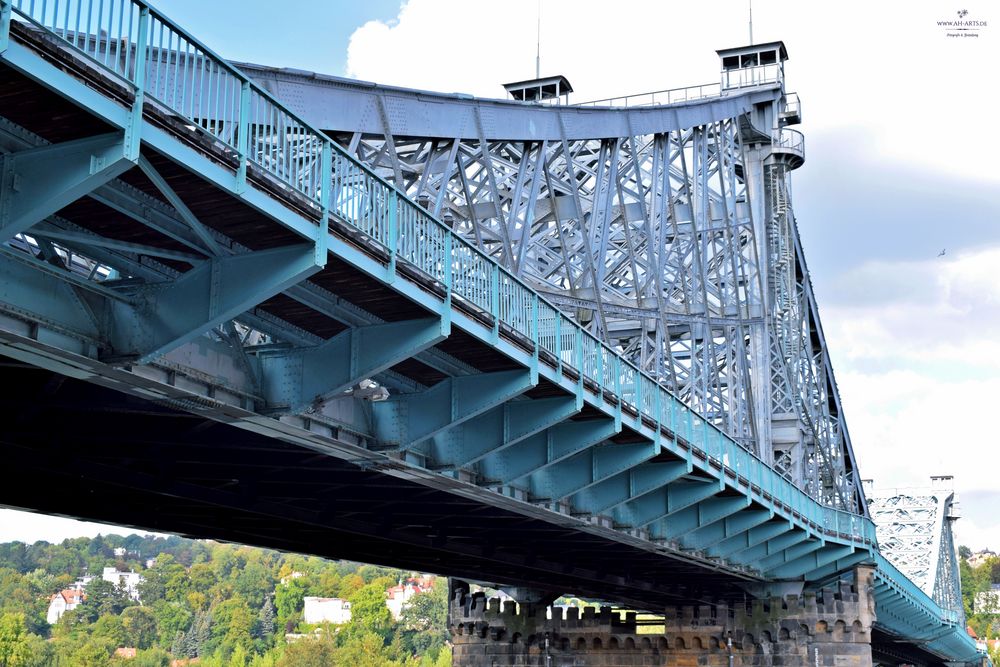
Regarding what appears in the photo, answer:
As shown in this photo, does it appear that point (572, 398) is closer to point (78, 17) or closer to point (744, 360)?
point (78, 17)

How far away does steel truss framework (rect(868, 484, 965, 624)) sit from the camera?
126 m

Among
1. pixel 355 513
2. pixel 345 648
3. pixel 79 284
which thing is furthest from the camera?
pixel 345 648

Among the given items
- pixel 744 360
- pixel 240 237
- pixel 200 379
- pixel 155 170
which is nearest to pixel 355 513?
pixel 200 379

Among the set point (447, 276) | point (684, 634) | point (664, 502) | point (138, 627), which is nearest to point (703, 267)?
point (664, 502)

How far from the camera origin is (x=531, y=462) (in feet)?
74.6

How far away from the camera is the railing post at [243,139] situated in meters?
11.8

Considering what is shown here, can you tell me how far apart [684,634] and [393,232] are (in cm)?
3831

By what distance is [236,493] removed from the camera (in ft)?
78.0

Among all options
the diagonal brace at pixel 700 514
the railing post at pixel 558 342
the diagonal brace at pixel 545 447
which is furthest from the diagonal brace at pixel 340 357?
the diagonal brace at pixel 700 514

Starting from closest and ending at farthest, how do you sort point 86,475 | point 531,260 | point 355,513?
point 86,475, point 355,513, point 531,260

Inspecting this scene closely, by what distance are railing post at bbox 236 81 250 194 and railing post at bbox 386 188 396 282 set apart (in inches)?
97.7

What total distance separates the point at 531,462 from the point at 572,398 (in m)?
2.39

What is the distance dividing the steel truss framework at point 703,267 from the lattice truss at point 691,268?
10 centimetres

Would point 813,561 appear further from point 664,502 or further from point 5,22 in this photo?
point 5,22
